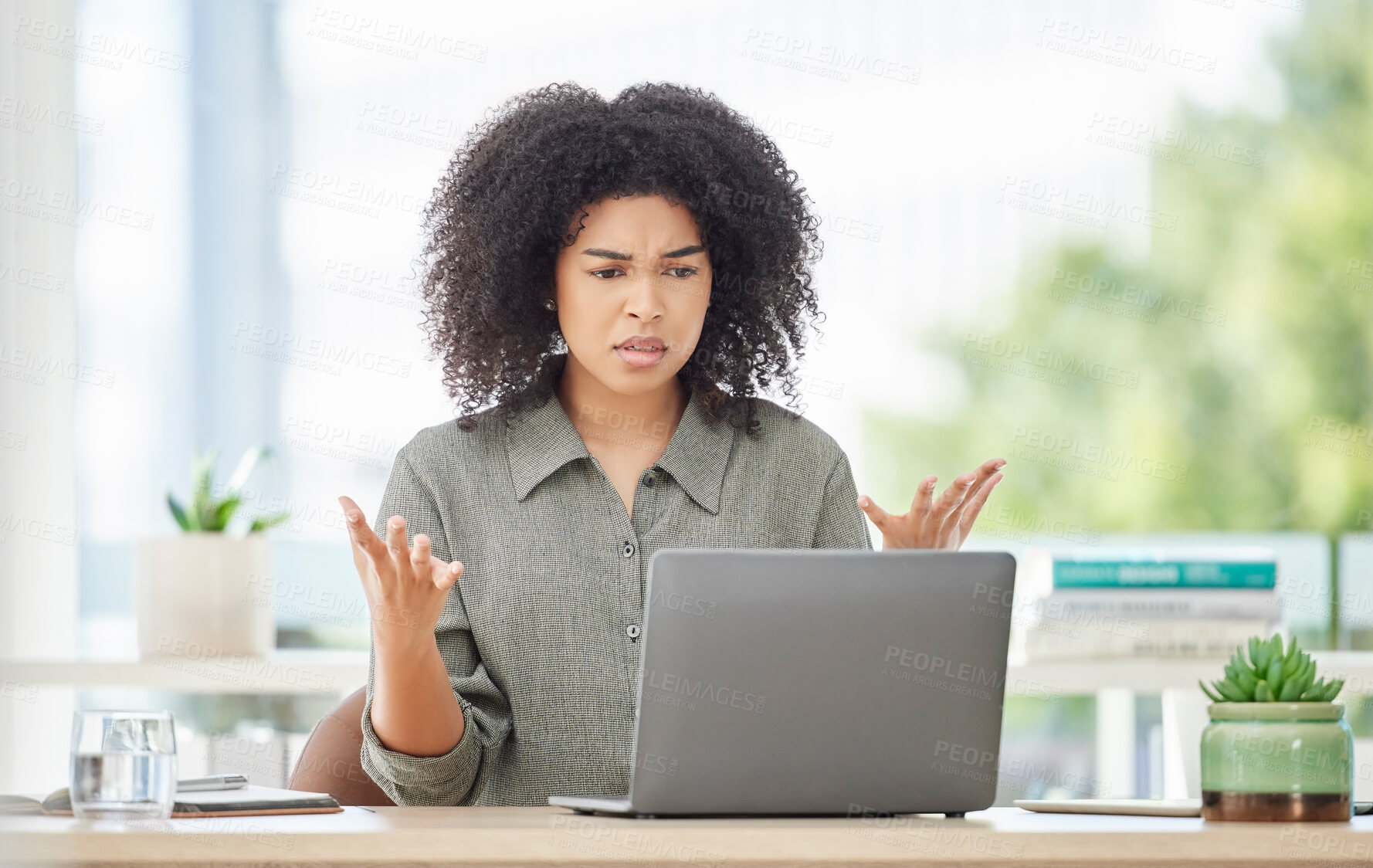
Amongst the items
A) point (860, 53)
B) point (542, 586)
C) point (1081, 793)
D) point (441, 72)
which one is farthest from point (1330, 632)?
point (441, 72)

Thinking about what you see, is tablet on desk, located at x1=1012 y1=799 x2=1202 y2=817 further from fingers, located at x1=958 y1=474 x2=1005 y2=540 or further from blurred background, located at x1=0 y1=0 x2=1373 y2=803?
blurred background, located at x1=0 y1=0 x2=1373 y2=803

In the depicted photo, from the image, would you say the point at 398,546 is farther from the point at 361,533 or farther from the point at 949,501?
the point at 949,501

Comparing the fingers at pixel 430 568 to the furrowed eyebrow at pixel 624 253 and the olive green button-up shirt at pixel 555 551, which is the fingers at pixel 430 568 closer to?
the olive green button-up shirt at pixel 555 551

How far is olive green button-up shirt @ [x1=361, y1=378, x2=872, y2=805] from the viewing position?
65.6 inches

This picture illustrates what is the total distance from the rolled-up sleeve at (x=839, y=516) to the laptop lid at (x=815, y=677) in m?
0.74

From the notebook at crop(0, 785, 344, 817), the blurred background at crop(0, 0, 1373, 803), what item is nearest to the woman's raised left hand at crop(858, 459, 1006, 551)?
the notebook at crop(0, 785, 344, 817)

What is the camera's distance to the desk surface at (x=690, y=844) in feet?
3.14

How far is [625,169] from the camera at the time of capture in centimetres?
174

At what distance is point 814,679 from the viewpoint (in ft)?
3.60

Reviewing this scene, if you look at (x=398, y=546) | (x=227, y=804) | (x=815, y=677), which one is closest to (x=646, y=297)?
(x=398, y=546)

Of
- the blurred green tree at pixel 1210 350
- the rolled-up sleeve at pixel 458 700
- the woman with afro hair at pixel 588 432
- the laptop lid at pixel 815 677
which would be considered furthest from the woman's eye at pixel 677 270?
the blurred green tree at pixel 1210 350

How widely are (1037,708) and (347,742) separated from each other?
2.05 m

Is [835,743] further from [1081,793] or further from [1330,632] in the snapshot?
[1330,632]

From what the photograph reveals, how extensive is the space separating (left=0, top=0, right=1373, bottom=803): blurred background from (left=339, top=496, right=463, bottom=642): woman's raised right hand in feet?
5.87
